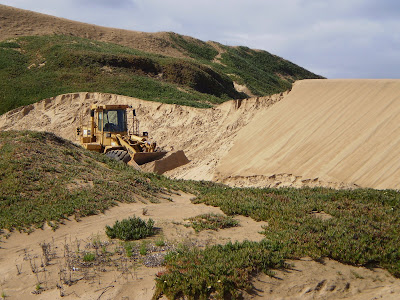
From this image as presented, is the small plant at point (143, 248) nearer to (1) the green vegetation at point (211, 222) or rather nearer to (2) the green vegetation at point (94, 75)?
(1) the green vegetation at point (211, 222)

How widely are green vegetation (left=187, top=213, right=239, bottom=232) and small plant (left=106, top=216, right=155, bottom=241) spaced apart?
95 centimetres

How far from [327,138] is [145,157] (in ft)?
24.2

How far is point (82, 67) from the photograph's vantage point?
137 ft

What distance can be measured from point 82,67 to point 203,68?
1475 centimetres

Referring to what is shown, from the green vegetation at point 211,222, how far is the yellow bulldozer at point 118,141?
976 cm

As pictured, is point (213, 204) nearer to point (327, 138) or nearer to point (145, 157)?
point (327, 138)

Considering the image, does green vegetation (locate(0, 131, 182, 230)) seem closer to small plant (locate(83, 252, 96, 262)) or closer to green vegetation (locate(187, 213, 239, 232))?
small plant (locate(83, 252, 96, 262))

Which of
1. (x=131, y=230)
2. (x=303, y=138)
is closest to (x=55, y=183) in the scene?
(x=131, y=230)

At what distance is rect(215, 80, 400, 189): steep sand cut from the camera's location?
1666 cm

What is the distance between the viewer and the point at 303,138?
1922 centimetres

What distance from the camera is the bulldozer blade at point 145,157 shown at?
65.6 feet

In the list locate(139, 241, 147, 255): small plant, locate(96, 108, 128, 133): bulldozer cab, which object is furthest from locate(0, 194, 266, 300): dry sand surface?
locate(96, 108, 128, 133): bulldozer cab

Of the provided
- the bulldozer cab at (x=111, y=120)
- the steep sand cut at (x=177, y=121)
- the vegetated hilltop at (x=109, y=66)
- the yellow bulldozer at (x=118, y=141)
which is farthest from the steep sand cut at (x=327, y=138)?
the vegetated hilltop at (x=109, y=66)

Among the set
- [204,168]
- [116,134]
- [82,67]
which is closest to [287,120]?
[204,168]
